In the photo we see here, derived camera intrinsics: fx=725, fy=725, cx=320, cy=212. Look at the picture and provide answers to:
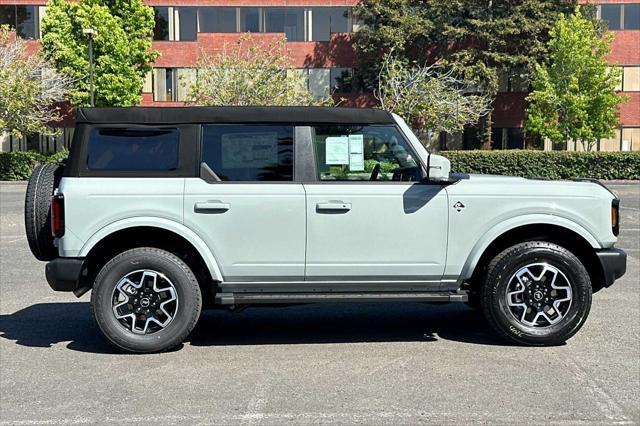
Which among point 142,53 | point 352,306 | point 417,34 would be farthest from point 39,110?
point 352,306

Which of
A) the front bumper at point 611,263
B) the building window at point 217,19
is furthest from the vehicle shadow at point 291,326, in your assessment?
the building window at point 217,19

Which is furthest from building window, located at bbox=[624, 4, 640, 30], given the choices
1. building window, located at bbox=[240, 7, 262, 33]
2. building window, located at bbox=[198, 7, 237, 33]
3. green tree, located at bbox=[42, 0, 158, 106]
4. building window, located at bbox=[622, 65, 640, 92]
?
green tree, located at bbox=[42, 0, 158, 106]

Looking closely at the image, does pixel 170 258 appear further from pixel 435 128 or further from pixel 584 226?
pixel 435 128

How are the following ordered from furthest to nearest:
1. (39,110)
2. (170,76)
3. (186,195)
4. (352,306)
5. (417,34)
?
(170,76)
(417,34)
(39,110)
(352,306)
(186,195)

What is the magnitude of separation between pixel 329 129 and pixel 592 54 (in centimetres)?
3635

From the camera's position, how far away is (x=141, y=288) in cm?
579

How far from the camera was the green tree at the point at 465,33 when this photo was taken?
133ft

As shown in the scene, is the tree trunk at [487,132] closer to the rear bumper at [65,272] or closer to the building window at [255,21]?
the building window at [255,21]

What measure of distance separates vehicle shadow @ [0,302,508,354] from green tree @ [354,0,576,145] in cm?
3378

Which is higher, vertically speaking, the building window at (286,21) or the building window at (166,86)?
the building window at (286,21)

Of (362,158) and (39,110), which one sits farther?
(39,110)

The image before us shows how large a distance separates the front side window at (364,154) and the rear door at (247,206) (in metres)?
0.28

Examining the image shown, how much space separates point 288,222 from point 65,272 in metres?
1.79

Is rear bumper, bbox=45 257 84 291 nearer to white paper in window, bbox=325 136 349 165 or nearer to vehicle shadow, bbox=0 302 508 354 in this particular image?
vehicle shadow, bbox=0 302 508 354
